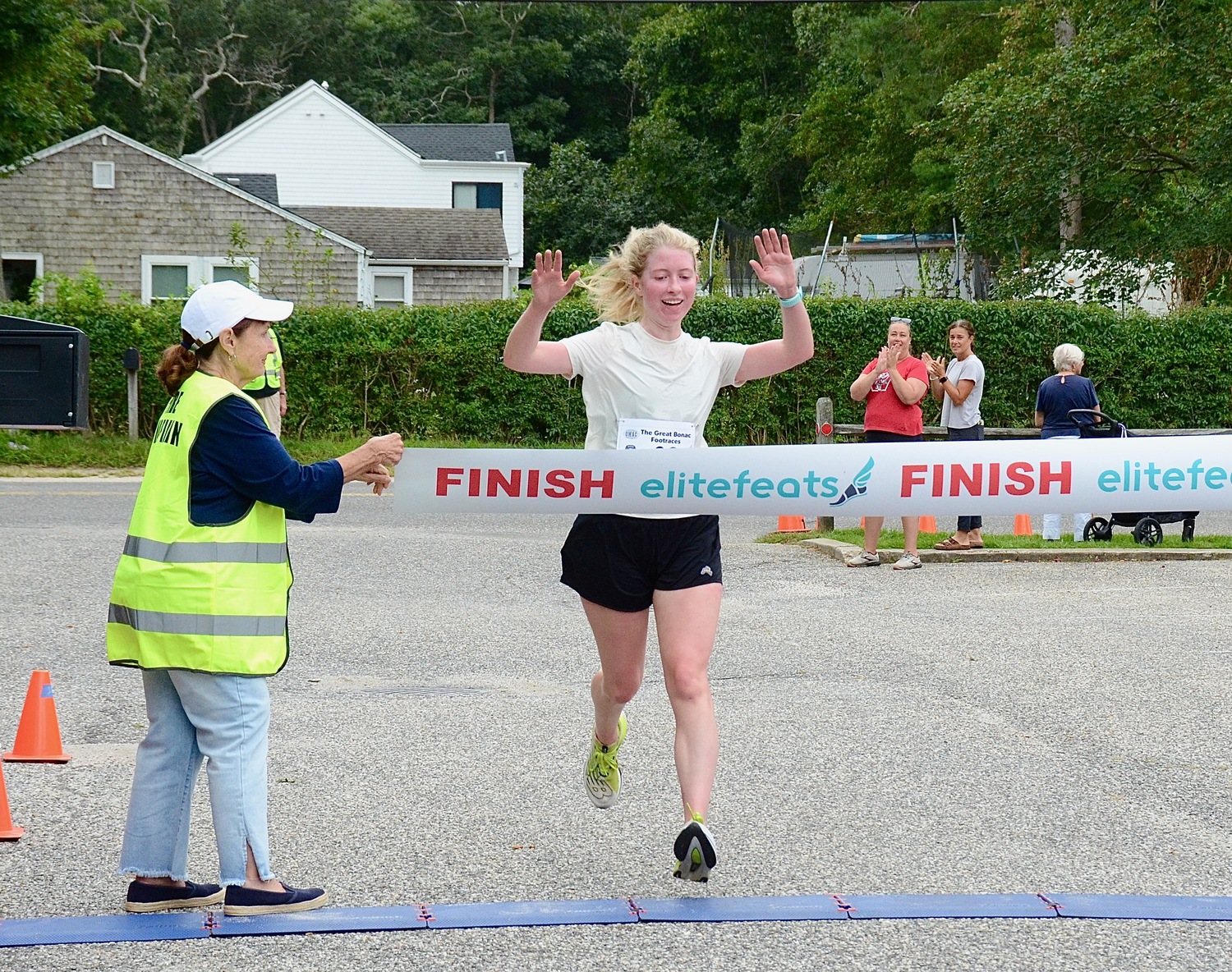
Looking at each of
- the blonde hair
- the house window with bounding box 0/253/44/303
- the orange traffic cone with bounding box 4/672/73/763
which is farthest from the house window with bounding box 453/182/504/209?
the blonde hair

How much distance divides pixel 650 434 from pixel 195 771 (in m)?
1.77

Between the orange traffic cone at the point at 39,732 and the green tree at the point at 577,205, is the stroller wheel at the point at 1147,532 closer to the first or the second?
the orange traffic cone at the point at 39,732

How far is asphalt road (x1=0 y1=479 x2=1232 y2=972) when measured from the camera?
170 inches

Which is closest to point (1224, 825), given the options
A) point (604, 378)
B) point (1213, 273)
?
point (604, 378)

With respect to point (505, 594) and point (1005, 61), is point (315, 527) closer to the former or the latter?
point (505, 594)

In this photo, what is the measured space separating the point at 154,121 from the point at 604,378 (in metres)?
65.8

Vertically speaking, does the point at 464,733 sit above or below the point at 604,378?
below

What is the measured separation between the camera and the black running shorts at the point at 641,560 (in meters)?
4.84

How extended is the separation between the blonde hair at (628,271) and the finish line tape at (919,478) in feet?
1.83

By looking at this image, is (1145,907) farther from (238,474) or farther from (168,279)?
(168,279)

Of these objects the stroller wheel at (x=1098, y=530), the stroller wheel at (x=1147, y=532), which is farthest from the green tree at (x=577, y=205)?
the stroller wheel at (x=1147, y=532)

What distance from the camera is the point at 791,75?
185 ft

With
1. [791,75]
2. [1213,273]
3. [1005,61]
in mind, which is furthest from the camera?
[791,75]

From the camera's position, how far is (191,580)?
4270mm
